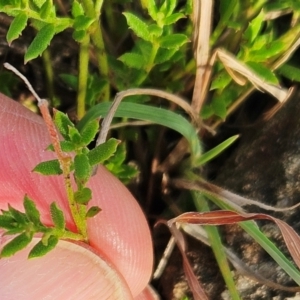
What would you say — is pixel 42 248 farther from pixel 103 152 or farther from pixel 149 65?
pixel 149 65

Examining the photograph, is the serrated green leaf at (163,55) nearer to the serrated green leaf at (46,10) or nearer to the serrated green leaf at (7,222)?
the serrated green leaf at (46,10)

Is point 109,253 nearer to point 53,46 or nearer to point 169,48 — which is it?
point 169,48

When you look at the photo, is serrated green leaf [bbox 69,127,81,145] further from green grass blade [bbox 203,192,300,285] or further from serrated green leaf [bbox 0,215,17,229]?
green grass blade [bbox 203,192,300,285]

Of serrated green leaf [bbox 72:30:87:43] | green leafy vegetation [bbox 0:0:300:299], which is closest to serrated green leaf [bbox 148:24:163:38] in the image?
green leafy vegetation [bbox 0:0:300:299]

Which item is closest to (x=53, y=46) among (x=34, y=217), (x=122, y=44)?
(x=122, y=44)

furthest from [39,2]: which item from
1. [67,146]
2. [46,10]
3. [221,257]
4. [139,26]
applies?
[221,257]
